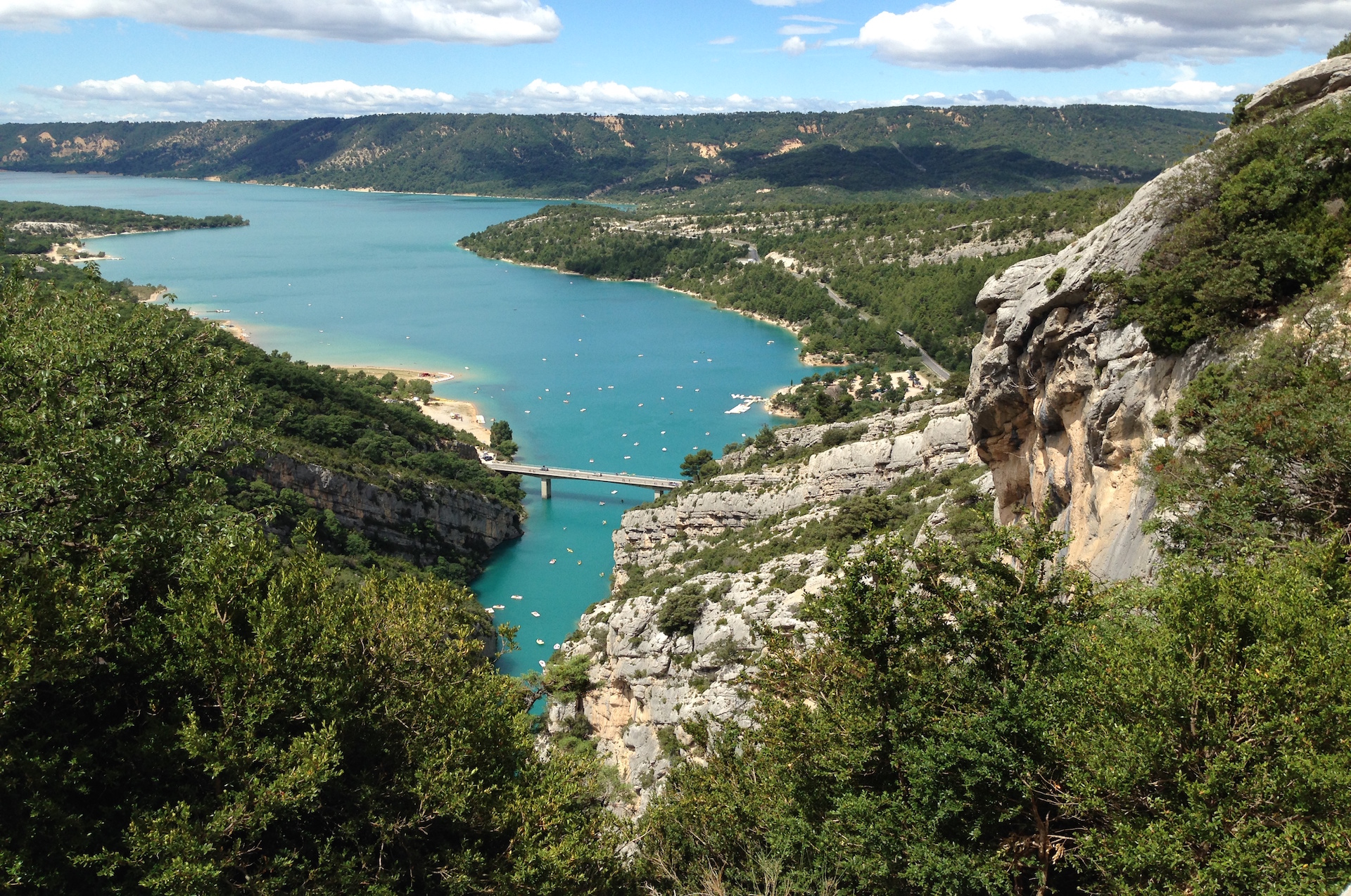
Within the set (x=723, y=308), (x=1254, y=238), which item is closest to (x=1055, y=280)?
(x=1254, y=238)

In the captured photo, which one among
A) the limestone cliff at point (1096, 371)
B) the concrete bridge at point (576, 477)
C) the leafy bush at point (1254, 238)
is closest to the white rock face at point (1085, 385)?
the limestone cliff at point (1096, 371)

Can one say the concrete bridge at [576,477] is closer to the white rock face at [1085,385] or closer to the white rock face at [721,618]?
the white rock face at [721,618]

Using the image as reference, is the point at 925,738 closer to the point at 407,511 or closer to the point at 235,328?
the point at 407,511

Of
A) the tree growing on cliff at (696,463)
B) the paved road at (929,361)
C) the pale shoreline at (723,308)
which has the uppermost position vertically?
the pale shoreline at (723,308)

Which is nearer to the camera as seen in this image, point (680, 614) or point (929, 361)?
point (680, 614)

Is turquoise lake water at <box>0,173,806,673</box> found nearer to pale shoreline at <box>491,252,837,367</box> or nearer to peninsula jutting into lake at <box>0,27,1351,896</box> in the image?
pale shoreline at <box>491,252,837,367</box>
